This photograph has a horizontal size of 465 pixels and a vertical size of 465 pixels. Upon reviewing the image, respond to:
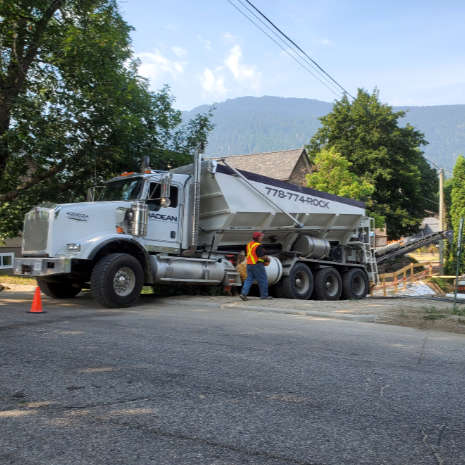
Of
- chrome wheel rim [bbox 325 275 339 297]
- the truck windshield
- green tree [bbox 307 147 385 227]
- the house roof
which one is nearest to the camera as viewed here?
the truck windshield

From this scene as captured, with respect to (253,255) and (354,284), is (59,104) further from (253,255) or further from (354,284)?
(354,284)

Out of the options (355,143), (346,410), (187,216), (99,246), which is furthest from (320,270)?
(355,143)

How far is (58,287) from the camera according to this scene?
35.2 ft

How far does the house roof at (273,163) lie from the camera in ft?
109

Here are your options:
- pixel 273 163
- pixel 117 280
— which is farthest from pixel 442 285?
pixel 117 280

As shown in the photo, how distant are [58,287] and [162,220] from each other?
2.87 m

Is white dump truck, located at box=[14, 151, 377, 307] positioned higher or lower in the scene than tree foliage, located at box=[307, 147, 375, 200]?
lower

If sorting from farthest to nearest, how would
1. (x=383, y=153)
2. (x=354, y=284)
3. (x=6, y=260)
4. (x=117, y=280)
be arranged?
1. (x=383, y=153)
2. (x=6, y=260)
3. (x=354, y=284)
4. (x=117, y=280)

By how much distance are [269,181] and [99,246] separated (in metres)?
4.81

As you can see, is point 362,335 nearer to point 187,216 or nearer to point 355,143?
point 187,216

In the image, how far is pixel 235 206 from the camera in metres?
11.2

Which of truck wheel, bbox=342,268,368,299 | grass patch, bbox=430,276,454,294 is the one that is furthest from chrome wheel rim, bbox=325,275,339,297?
grass patch, bbox=430,276,454,294

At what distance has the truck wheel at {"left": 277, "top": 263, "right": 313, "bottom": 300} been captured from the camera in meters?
12.5

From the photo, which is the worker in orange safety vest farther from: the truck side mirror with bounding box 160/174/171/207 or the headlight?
the headlight
